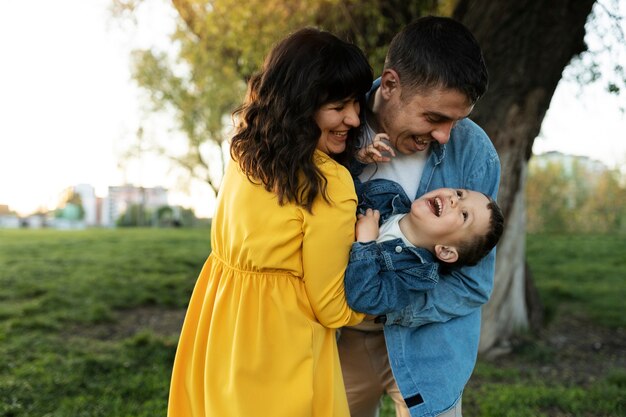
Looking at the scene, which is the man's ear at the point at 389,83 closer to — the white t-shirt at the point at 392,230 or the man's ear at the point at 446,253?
the white t-shirt at the point at 392,230

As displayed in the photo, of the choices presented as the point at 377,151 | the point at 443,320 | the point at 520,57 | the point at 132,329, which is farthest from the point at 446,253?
the point at 132,329

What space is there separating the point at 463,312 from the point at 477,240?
274 mm

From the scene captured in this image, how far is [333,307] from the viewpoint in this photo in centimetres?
202

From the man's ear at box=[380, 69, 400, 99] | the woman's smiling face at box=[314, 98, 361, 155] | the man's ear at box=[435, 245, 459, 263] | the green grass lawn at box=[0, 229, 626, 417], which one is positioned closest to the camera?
the woman's smiling face at box=[314, 98, 361, 155]

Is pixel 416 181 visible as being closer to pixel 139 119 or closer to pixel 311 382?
pixel 311 382

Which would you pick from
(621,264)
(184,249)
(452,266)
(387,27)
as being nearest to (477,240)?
(452,266)

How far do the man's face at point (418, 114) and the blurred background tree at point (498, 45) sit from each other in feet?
3.16

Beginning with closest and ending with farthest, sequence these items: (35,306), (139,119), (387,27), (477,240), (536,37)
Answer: (477,240) < (536,37) < (387,27) < (35,306) < (139,119)

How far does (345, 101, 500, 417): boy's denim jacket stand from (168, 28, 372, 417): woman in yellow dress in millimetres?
264

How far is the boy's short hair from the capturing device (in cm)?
218

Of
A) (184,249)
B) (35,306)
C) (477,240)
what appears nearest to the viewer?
(477,240)

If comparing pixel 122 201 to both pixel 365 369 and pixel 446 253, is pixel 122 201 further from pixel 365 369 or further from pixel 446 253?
pixel 446 253

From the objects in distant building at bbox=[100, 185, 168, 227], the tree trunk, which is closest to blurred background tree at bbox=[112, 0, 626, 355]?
the tree trunk

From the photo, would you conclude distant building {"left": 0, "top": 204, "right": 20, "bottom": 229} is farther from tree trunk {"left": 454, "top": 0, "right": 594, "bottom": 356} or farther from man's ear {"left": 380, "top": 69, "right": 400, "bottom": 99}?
man's ear {"left": 380, "top": 69, "right": 400, "bottom": 99}
